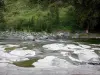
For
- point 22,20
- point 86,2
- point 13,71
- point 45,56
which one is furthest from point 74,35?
point 13,71

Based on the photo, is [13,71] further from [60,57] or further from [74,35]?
[74,35]

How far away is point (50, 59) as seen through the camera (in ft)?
39.9

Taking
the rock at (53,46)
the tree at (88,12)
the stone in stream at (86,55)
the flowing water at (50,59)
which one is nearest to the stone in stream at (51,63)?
the flowing water at (50,59)

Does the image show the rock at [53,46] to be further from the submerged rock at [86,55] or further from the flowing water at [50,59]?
the submerged rock at [86,55]

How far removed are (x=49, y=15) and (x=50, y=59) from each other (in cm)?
986

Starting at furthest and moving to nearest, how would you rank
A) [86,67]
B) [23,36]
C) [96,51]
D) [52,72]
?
[23,36], [96,51], [86,67], [52,72]

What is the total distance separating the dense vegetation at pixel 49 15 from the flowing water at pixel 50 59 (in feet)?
13.6

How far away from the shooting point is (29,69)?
1065cm

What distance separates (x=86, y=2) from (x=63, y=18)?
3.12 m

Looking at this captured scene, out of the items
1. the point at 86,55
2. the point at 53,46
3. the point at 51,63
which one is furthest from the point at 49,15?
the point at 51,63

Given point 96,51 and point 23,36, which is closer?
point 96,51

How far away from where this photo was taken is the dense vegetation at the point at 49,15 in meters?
19.5

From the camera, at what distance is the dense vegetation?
64.0 feet

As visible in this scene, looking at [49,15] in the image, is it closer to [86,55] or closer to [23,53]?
[23,53]
